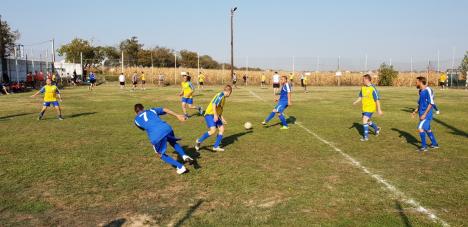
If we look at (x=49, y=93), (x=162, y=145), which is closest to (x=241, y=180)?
(x=162, y=145)

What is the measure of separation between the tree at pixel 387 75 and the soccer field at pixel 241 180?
42.6 m

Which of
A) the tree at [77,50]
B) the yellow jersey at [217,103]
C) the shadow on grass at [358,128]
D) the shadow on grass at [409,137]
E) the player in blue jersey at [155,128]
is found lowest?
the shadow on grass at [409,137]

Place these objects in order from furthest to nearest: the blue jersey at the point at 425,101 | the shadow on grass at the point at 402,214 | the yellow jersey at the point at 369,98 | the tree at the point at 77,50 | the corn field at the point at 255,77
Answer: the tree at the point at 77,50 < the corn field at the point at 255,77 < the yellow jersey at the point at 369,98 < the blue jersey at the point at 425,101 < the shadow on grass at the point at 402,214

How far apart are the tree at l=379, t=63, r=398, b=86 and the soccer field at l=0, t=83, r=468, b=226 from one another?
140 ft

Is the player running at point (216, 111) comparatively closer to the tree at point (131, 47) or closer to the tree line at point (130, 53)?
the tree line at point (130, 53)

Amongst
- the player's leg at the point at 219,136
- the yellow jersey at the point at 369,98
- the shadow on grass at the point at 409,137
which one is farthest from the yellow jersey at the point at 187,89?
the shadow on grass at the point at 409,137

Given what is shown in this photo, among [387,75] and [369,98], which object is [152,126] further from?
[387,75]

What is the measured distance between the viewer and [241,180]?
7281 millimetres

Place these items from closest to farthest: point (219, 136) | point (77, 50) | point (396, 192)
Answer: point (396, 192) → point (219, 136) → point (77, 50)

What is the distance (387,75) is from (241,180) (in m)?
50.4

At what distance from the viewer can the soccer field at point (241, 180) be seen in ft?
18.3

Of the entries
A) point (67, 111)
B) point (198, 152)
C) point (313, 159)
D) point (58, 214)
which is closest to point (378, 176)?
point (313, 159)

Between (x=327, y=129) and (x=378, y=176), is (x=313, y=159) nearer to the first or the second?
(x=378, y=176)

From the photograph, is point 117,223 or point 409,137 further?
point 409,137
